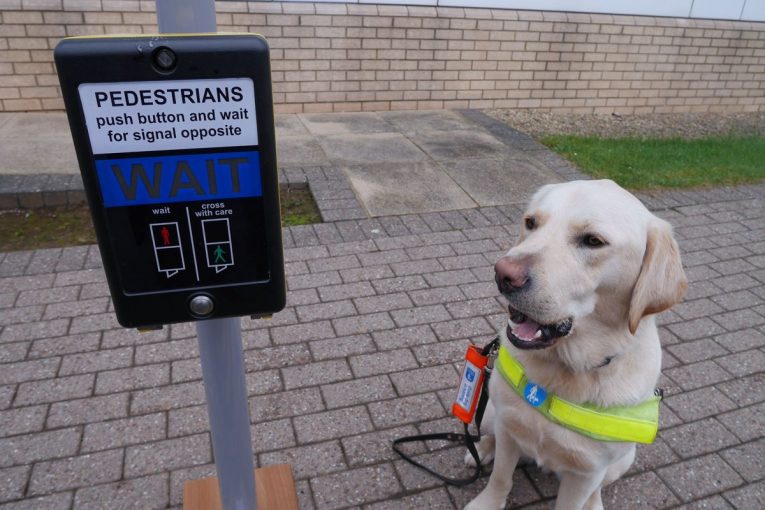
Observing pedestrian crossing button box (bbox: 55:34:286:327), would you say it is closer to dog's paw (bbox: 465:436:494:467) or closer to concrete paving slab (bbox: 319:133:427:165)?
dog's paw (bbox: 465:436:494:467)

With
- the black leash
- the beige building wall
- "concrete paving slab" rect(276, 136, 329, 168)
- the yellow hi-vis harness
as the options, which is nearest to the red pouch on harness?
the black leash

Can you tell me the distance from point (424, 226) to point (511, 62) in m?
4.93

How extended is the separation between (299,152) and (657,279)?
5.28 meters

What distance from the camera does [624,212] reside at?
6.17 feet

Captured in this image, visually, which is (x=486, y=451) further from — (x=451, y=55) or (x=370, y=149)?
(x=451, y=55)

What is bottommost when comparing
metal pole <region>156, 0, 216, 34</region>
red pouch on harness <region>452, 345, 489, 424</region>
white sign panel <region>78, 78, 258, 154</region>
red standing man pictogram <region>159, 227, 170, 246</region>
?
red pouch on harness <region>452, 345, 489, 424</region>

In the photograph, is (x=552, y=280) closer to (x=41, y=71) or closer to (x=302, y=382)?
(x=302, y=382)

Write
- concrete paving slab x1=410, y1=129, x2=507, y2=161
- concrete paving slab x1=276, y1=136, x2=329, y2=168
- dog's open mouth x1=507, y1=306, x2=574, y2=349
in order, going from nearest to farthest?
1. dog's open mouth x1=507, y1=306, x2=574, y2=349
2. concrete paving slab x1=276, y1=136, x2=329, y2=168
3. concrete paving slab x1=410, y1=129, x2=507, y2=161

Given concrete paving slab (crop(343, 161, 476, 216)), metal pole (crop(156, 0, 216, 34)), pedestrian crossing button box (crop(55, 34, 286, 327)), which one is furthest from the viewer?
concrete paving slab (crop(343, 161, 476, 216))

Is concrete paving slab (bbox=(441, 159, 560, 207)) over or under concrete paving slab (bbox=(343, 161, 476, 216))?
under

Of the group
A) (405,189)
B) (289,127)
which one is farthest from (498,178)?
(289,127)

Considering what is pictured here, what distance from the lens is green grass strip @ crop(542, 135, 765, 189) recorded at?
6582mm

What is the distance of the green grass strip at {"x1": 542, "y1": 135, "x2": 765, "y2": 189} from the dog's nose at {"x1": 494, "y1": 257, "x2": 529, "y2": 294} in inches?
199

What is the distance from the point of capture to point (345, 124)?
7883 millimetres
